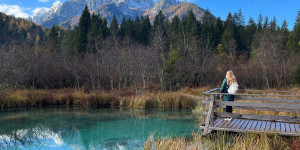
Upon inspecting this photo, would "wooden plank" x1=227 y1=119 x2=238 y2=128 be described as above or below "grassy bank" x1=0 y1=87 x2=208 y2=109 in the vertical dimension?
above

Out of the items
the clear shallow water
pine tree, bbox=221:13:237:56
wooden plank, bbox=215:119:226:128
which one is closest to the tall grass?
the clear shallow water

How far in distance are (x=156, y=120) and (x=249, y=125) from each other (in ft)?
23.4

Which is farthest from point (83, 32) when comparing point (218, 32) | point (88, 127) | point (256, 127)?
point (256, 127)

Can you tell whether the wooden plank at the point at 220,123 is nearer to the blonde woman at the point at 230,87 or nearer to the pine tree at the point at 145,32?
the blonde woman at the point at 230,87

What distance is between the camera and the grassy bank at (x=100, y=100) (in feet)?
54.8

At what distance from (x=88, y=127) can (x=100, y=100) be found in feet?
18.6

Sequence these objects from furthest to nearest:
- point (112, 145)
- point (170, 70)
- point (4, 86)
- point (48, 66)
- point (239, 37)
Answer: point (239, 37) → point (48, 66) → point (170, 70) → point (4, 86) → point (112, 145)

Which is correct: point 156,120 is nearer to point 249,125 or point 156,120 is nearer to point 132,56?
point 249,125

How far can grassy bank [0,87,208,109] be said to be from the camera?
16703 millimetres

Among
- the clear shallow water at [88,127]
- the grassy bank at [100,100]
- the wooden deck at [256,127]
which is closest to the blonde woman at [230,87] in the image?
the wooden deck at [256,127]

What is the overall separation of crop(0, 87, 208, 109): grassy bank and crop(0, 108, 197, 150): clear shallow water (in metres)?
0.88

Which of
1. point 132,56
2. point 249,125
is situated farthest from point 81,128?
point 132,56

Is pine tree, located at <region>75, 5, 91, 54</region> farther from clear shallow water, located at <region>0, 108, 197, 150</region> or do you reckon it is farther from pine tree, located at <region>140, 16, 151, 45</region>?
clear shallow water, located at <region>0, 108, 197, 150</region>

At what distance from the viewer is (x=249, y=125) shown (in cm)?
729
